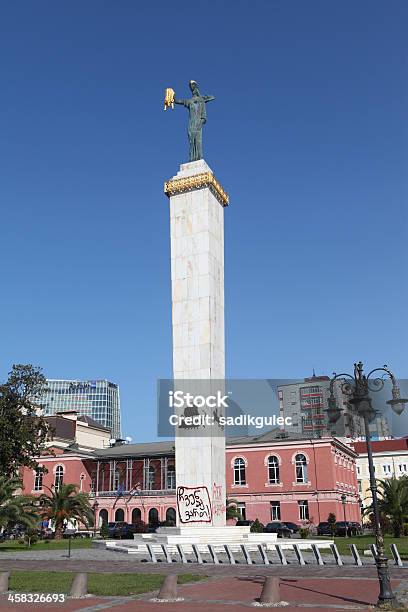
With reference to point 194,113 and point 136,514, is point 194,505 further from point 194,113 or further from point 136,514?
point 136,514

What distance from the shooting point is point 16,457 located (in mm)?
44781

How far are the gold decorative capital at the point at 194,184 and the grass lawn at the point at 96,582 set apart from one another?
24.3 meters

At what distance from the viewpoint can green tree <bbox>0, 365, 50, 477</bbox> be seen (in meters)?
43.3

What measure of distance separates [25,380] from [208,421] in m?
17.0

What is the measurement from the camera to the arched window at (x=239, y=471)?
63.4 meters

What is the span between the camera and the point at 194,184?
1496 inches

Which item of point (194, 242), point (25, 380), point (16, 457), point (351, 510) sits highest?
point (194, 242)

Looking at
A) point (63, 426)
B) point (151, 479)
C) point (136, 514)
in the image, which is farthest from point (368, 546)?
point (63, 426)

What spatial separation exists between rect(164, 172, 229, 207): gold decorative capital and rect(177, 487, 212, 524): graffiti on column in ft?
58.7

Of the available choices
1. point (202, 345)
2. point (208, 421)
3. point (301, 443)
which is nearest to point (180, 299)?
point (202, 345)

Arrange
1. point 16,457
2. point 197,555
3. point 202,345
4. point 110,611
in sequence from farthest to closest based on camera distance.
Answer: point 16,457 → point 202,345 → point 197,555 → point 110,611

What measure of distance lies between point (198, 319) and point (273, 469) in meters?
31.4

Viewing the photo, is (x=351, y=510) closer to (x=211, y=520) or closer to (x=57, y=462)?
(x=57, y=462)

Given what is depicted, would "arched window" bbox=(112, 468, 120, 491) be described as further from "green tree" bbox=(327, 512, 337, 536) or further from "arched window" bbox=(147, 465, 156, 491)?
"green tree" bbox=(327, 512, 337, 536)
